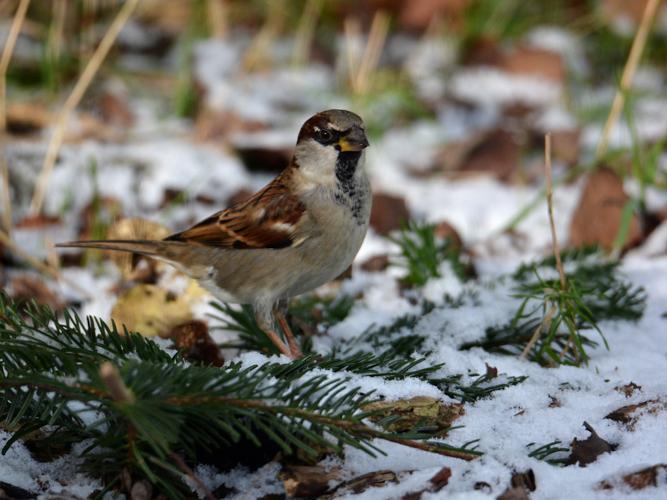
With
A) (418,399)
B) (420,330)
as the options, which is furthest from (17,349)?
(420,330)

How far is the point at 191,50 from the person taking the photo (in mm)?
6242

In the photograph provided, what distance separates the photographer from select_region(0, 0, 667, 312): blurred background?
14.5 feet

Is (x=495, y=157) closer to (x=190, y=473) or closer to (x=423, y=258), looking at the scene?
(x=423, y=258)

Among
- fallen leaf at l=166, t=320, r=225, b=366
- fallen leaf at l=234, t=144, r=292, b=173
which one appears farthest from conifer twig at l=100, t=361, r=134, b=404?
fallen leaf at l=234, t=144, r=292, b=173

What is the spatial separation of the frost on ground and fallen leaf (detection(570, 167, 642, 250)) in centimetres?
14

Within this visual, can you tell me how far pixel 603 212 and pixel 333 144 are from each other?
1624 millimetres

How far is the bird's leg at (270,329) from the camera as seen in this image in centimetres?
291

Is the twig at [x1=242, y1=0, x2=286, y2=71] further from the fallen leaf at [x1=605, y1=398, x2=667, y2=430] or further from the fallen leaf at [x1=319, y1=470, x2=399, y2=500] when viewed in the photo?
the fallen leaf at [x1=319, y1=470, x2=399, y2=500]

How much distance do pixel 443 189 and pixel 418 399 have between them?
289 centimetres

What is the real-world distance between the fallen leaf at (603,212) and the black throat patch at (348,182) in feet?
4.89

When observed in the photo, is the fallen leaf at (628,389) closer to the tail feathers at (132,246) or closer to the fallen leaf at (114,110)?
the tail feathers at (132,246)

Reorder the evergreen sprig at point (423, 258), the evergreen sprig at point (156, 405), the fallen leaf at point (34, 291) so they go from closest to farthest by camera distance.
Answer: the evergreen sprig at point (156, 405) < the evergreen sprig at point (423, 258) < the fallen leaf at point (34, 291)

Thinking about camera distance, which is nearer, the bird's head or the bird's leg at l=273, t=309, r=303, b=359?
the bird's leg at l=273, t=309, r=303, b=359

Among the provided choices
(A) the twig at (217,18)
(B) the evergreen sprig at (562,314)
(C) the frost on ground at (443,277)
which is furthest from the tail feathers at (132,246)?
(A) the twig at (217,18)
